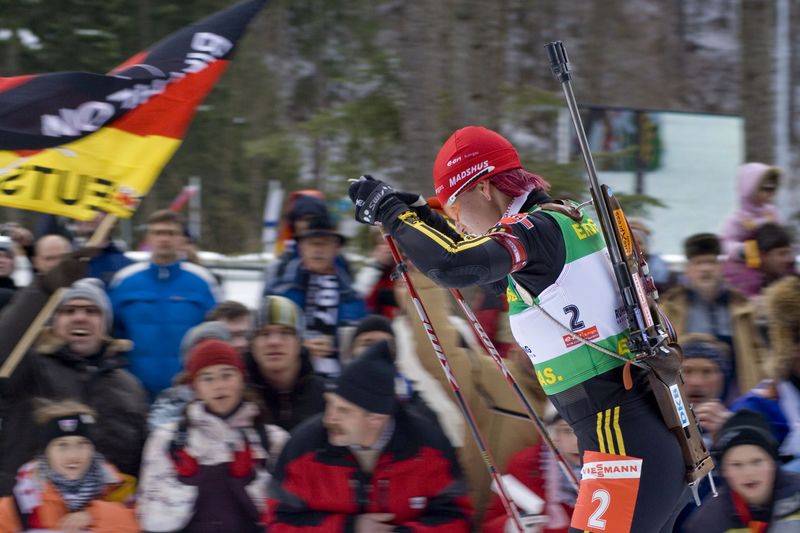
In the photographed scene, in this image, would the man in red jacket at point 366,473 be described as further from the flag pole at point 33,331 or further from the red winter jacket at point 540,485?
the flag pole at point 33,331

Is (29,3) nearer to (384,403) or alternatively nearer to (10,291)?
(10,291)

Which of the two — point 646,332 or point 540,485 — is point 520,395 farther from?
point 540,485

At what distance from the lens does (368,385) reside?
4.84m

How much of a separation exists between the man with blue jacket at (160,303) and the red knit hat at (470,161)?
2.80 m

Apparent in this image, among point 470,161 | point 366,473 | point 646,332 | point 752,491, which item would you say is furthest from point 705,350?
point 470,161

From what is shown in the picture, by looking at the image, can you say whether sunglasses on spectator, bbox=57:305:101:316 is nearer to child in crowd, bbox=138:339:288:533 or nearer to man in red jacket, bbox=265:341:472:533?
child in crowd, bbox=138:339:288:533

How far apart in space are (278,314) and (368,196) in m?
2.16

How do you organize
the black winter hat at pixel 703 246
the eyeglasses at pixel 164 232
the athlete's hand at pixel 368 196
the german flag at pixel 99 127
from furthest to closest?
the eyeglasses at pixel 164 232 → the black winter hat at pixel 703 246 → the german flag at pixel 99 127 → the athlete's hand at pixel 368 196

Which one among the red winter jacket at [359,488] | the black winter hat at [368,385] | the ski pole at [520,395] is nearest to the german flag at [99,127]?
the black winter hat at [368,385]

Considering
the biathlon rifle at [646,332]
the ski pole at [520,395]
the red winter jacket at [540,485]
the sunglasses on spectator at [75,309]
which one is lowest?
the red winter jacket at [540,485]

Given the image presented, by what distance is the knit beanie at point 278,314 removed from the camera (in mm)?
5695

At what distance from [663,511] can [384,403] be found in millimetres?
1505

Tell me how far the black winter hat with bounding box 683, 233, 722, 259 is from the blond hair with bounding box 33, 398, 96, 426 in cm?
322

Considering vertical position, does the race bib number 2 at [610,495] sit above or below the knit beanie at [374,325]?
above
